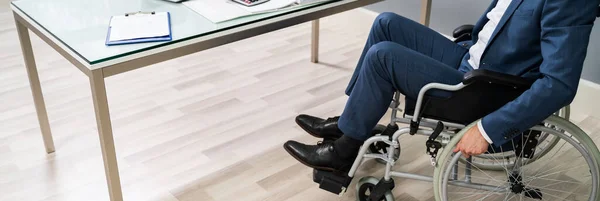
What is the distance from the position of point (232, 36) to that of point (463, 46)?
2.63ft

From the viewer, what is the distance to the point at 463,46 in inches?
82.5

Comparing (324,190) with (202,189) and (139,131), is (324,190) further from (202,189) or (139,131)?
(139,131)

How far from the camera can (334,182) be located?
2002 mm

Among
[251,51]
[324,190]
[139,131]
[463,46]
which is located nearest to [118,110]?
[139,131]

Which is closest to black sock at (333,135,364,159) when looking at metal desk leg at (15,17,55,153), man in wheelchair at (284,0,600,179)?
man in wheelchair at (284,0,600,179)

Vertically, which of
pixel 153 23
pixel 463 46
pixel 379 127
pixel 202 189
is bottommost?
pixel 202 189

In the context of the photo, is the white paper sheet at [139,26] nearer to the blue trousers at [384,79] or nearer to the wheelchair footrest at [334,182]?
the blue trousers at [384,79]

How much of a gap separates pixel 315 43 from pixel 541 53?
5.08ft

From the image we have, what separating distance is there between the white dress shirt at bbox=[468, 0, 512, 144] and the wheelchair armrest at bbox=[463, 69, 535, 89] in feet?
0.70

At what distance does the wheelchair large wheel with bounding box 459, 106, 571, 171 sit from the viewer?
80.0 inches

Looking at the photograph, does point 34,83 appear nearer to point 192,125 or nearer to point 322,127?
point 192,125

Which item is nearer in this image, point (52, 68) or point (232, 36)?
point (232, 36)

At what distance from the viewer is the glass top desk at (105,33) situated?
1.64 m

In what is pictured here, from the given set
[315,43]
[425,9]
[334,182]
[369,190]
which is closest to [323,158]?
[334,182]
